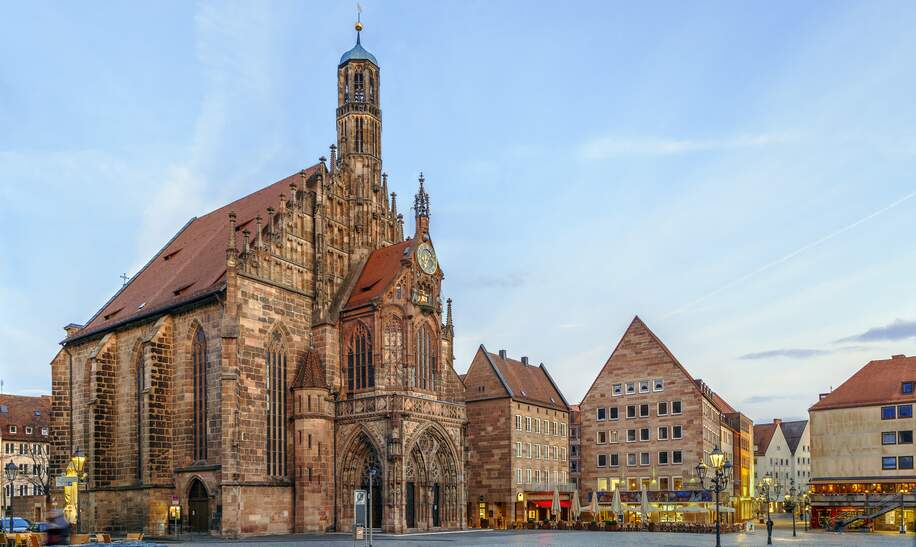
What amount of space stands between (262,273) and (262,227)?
395 cm

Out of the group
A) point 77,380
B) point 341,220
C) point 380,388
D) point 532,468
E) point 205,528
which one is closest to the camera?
point 205,528

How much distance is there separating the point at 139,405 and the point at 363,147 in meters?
20.9

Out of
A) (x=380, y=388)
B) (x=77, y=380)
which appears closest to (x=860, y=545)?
(x=380, y=388)

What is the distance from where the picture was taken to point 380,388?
5184 centimetres

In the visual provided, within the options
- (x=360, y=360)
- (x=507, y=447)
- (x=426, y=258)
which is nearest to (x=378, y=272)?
(x=426, y=258)

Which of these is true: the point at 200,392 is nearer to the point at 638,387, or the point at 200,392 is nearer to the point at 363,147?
the point at 363,147

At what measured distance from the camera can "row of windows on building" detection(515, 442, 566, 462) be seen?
7025 centimetres

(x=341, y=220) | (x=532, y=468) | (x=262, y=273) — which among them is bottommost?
(x=532, y=468)

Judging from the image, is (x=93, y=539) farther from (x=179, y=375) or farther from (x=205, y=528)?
(x=179, y=375)

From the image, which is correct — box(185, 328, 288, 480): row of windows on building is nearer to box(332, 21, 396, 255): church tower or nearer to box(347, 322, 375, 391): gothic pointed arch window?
box(347, 322, 375, 391): gothic pointed arch window

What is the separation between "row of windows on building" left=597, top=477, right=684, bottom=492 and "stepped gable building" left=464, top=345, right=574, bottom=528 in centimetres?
343

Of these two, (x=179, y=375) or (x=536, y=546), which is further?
(x=179, y=375)

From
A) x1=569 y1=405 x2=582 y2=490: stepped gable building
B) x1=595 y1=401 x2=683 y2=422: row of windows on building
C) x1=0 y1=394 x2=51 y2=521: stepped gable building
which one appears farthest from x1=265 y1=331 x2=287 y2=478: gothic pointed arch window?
x1=0 y1=394 x2=51 y2=521: stepped gable building

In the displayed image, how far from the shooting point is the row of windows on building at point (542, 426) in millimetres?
70875
